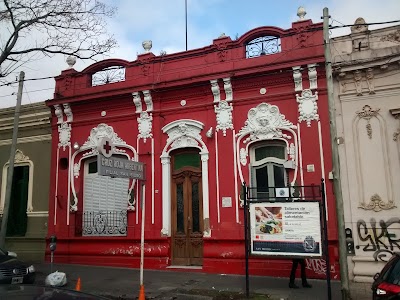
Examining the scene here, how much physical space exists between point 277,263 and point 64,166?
26.2 ft

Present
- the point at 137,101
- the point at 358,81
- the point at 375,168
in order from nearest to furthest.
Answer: the point at 375,168 → the point at 358,81 → the point at 137,101

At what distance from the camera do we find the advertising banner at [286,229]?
27.6 feet

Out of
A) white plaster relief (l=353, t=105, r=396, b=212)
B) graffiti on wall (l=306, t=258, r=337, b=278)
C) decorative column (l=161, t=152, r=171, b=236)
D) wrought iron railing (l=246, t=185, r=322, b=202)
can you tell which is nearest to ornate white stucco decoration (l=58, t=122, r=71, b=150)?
decorative column (l=161, t=152, r=171, b=236)

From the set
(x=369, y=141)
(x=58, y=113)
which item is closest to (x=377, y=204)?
(x=369, y=141)

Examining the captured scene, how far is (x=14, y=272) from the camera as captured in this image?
9680mm

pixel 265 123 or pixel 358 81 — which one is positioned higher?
pixel 358 81

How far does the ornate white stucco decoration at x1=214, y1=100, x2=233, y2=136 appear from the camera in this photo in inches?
484

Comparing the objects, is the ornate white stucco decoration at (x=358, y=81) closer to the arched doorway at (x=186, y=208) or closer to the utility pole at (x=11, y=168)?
the arched doorway at (x=186, y=208)

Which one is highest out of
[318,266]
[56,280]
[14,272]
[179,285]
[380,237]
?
[380,237]

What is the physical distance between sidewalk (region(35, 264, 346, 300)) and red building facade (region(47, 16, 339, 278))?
1.93 ft

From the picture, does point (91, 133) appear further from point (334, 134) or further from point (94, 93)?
point (334, 134)

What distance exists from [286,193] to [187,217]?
3.79 meters

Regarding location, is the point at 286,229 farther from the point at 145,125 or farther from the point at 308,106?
the point at 145,125

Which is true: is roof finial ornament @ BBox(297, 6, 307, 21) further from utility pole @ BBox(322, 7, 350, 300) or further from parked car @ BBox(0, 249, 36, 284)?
parked car @ BBox(0, 249, 36, 284)
